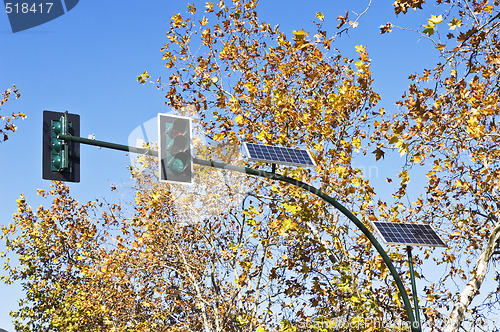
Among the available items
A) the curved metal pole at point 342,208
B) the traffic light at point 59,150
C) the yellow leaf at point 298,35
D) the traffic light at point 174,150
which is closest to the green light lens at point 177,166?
the traffic light at point 174,150

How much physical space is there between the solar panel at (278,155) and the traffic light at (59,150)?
2.75 metres

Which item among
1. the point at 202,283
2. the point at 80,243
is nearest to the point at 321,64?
the point at 202,283

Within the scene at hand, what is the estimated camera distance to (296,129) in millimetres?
14266

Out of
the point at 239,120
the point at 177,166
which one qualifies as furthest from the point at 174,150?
the point at 239,120

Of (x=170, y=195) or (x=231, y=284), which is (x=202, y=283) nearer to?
(x=231, y=284)

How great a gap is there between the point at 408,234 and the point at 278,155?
10.1ft

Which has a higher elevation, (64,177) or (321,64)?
(321,64)

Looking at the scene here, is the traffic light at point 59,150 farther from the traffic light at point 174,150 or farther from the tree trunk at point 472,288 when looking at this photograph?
the tree trunk at point 472,288

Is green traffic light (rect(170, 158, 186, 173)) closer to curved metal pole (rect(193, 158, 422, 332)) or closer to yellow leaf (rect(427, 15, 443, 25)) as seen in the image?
curved metal pole (rect(193, 158, 422, 332))

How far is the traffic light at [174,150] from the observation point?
8117mm

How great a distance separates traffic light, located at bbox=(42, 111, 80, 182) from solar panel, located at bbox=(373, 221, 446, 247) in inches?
219

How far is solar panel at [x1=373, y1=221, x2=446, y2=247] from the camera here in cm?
1066

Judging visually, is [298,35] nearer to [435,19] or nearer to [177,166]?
[435,19]

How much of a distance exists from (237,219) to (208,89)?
3678mm
